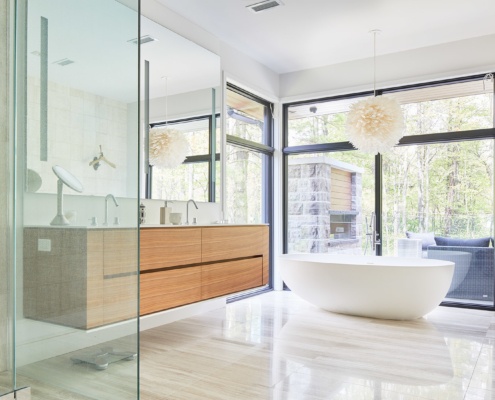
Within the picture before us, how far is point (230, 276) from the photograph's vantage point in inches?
150

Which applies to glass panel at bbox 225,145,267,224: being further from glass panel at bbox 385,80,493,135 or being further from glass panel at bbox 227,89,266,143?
glass panel at bbox 385,80,493,135

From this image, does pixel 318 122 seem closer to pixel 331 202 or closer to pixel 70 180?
pixel 331 202

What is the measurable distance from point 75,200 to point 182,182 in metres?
2.20

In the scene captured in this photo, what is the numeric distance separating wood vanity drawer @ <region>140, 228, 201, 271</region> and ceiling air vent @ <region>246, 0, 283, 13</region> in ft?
6.42

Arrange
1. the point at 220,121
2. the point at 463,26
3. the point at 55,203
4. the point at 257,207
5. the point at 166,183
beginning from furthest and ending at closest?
the point at 257,207 < the point at 220,121 < the point at 463,26 < the point at 166,183 < the point at 55,203

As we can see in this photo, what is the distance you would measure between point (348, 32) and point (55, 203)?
3.52 m

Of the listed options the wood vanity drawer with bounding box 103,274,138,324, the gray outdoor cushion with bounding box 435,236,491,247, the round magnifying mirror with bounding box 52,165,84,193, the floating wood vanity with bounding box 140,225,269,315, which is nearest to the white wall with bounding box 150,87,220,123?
the floating wood vanity with bounding box 140,225,269,315

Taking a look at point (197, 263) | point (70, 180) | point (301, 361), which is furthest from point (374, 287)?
point (70, 180)

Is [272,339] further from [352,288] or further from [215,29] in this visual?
[215,29]

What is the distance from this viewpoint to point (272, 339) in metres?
3.43

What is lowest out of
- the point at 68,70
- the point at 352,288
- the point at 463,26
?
the point at 352,288

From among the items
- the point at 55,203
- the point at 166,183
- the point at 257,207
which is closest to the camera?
the point at 55,203

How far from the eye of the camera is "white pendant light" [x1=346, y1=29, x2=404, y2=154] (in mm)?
4062

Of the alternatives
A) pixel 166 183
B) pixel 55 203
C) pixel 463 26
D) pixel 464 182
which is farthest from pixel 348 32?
pixel 55 203
